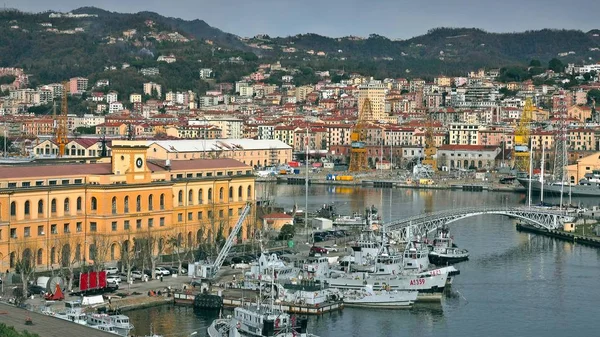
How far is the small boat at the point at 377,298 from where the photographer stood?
2073cm

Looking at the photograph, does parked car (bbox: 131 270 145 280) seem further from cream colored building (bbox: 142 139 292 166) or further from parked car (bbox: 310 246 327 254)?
cream colored building (bbox: 142 139 292 166)

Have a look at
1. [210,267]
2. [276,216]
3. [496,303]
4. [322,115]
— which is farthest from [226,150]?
[322,115]

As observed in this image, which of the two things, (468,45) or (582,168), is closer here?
(582,168)

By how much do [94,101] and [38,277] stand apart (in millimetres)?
67180

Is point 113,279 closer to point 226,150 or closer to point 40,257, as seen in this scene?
point 40,257

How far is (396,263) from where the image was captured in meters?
21.9

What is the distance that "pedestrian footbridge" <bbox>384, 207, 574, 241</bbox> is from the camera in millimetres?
27984

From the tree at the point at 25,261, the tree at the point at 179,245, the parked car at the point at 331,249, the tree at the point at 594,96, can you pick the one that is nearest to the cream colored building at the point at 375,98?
the tree at the point at 594,96

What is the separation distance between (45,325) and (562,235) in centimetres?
1884

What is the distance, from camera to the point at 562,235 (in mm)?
31062

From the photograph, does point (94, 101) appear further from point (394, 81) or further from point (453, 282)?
point (453, 282)

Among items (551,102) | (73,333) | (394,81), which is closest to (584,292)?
(73,333)

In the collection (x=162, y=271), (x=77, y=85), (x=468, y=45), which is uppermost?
(x=468, y=45)

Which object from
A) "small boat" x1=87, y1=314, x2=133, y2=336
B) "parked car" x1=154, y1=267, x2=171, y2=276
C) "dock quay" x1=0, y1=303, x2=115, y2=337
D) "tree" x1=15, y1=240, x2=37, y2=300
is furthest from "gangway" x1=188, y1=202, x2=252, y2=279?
"dock quay" x1=0, y1=303, x2=115, y2=337
